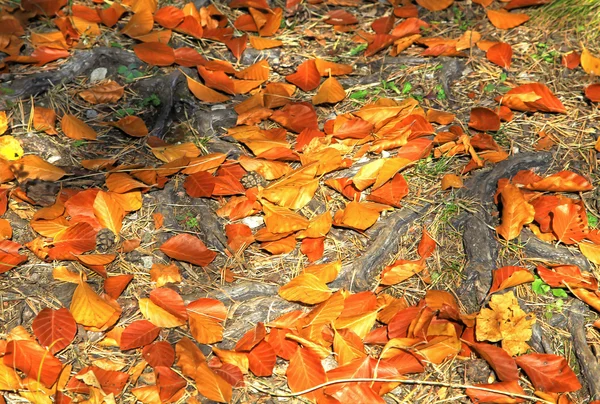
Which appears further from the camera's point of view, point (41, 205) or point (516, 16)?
point (516, 16)

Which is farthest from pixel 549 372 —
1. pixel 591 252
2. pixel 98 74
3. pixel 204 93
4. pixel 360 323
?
pixel 98 74

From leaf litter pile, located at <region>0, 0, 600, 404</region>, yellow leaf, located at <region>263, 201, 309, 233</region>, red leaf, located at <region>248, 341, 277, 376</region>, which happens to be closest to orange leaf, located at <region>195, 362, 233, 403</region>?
leaf litter pile, located at <region>0, 0, 600, 404</region>

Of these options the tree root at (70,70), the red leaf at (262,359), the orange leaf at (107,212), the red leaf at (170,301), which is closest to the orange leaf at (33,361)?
the red leaf at (170,301)

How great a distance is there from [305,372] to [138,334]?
0.65 m

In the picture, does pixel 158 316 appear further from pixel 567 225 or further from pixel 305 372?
pixel 567 225

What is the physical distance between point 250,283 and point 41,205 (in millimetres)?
1000

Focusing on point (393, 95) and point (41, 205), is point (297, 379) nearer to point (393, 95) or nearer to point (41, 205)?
point (41, 205)

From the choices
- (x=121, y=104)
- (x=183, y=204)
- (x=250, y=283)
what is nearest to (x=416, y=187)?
(x=250, y=283)

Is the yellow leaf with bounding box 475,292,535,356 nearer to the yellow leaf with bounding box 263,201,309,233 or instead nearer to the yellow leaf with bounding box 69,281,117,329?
the yellow leaf with bounding box 263,201,309,233

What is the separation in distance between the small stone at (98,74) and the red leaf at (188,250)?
1175mm

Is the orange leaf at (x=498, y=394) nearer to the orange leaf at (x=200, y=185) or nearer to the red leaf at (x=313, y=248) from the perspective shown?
the red leaf at (x=313, y=248)

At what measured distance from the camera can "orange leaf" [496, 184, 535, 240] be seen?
256 centimetres

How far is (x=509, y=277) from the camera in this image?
245 centimetres

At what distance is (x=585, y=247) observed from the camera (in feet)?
8.33
